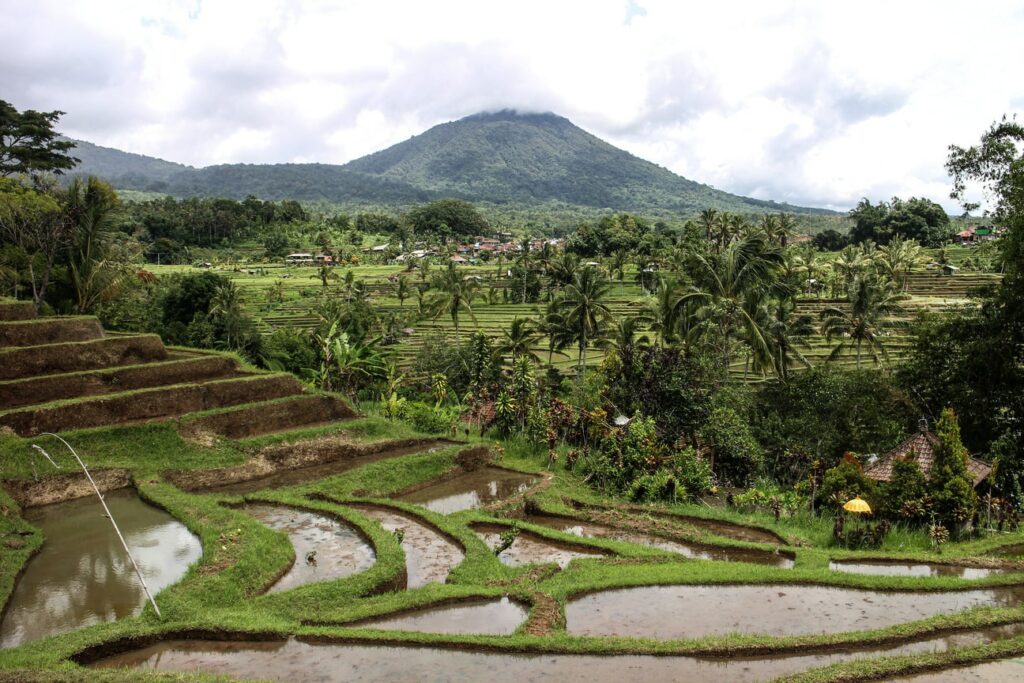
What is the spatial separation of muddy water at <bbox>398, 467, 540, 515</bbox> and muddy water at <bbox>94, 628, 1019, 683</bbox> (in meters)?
7.75

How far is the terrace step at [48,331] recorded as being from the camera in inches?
845

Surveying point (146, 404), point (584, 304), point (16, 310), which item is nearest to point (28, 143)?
point (16, 310)

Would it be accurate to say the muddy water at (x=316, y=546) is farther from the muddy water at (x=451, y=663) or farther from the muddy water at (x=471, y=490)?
the muddy water at (x=471, y=490)

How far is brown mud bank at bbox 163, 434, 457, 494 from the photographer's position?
1917 cm

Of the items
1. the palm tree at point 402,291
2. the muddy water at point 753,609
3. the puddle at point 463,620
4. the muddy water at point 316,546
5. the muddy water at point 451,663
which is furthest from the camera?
the palm tree at point 402,291

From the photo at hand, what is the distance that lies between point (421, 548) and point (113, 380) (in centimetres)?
1249

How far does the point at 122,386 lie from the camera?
21594 millimetres

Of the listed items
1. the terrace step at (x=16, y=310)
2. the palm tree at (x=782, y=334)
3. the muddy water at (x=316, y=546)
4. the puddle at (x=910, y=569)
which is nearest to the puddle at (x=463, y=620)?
the muddy water at (x=316, y=546)

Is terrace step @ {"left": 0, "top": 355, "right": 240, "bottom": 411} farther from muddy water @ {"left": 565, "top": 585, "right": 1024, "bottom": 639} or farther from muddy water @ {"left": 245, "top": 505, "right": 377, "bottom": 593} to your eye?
muddy water @ {"left": 565, "top": 585, "right": 1024, "bottom": 639}

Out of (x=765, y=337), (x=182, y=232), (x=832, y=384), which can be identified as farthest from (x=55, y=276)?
(x=182, y=232)

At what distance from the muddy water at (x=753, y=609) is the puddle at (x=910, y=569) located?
101 centimetres

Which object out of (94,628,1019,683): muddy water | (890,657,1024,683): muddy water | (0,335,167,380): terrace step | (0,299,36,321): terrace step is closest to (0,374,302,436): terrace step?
(0,335,167,380): terrace step

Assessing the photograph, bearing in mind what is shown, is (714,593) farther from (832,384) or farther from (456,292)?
(456,292)

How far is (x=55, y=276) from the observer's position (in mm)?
28812
